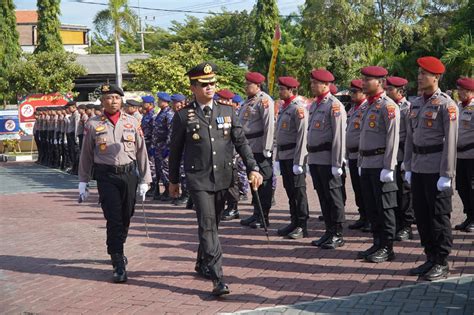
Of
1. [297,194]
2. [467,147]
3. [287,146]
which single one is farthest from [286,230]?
[467,147]

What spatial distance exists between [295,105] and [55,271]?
3.58 metres

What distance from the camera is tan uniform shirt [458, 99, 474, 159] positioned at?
8.59 metres

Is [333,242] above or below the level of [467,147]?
below

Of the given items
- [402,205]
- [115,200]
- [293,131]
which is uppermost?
[293,131]

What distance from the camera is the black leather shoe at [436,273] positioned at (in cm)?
630

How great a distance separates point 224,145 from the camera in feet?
20.8

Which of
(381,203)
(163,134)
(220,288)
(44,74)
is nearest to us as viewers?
(220,288)

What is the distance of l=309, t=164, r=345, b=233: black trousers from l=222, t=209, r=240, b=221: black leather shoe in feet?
8.13

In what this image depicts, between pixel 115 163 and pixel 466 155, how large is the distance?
4.53 m

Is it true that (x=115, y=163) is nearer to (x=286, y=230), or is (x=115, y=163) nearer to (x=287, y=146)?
(x=287, y=146)

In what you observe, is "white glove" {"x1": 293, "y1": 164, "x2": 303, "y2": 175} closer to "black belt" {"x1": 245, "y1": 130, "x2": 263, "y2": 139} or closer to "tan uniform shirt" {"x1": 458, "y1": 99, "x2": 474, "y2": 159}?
"black belt" {"x1": 245, "y1": 130, "x2": 263, "y2": 139}

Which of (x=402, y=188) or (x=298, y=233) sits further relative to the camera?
(x=298, y=233)

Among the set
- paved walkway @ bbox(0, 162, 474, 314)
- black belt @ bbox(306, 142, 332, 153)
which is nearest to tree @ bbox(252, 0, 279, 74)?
paved walkway @ bbox(0, 162, 474, 314)

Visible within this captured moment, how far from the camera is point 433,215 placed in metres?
6.38
